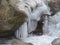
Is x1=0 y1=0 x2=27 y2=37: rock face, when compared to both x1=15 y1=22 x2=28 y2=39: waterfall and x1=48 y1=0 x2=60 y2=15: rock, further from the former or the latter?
x1=48 y1=0 x2=60 y2=15: rock

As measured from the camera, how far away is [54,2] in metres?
6.50

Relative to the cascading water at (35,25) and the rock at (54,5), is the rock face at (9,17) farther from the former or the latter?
the rock at (54,5)

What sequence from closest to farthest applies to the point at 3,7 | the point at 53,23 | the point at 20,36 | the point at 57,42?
the point at 3,7 → the point at 57,42 → the point at 20,36 → the point at 53,23

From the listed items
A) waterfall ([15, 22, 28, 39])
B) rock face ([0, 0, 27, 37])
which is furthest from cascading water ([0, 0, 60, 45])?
rock face ([0, 0, 27, 37])

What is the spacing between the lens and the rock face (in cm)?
356

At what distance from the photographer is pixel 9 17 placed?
11.8ft

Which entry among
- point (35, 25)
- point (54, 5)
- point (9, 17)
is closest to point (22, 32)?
point (35, 25)

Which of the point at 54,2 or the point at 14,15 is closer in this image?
the point at 14,15

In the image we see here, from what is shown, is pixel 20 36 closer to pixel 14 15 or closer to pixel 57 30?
pixel 14 15

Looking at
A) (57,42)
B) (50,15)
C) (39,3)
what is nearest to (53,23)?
(50,15)

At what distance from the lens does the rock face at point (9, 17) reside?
3.56 metres

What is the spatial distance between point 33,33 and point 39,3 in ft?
2.74

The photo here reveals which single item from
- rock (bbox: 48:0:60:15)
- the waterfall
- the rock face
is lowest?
the waterfall

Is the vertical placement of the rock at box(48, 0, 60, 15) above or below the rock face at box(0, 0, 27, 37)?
above
